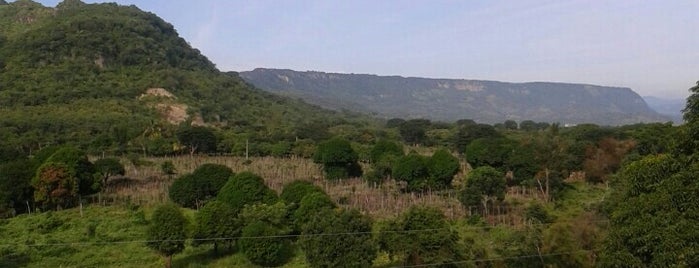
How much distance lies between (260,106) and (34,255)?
2873 inches

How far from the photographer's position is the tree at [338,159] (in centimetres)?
3947

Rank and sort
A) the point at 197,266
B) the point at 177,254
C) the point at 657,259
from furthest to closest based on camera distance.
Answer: the point at 177,254 < the point at 197,266 < the point at 657,259

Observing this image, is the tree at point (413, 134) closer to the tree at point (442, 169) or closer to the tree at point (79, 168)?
the tree at point (442, 169)

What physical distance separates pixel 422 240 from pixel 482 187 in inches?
503


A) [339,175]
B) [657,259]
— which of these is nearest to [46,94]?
[339,175]

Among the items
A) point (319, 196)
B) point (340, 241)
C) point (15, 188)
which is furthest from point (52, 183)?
point (340, 241)

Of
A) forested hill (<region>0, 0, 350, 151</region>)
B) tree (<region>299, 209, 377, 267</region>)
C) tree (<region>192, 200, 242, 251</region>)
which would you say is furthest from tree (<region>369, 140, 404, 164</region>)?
forested hill (<region>0, 0, 350, 151</region>)

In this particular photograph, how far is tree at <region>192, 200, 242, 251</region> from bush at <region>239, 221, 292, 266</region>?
2.87 ft

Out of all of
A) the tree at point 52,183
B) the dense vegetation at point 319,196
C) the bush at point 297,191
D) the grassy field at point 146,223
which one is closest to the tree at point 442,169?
the dense vegetation at point 319,196

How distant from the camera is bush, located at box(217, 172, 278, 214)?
26797 millimetres

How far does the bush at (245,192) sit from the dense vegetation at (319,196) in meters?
0.07

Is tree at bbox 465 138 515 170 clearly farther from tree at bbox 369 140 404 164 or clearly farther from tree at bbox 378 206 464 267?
tree at bbox 378 206 464 267

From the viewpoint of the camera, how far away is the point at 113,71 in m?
81.2

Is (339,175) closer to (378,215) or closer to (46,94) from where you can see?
(378,215)
